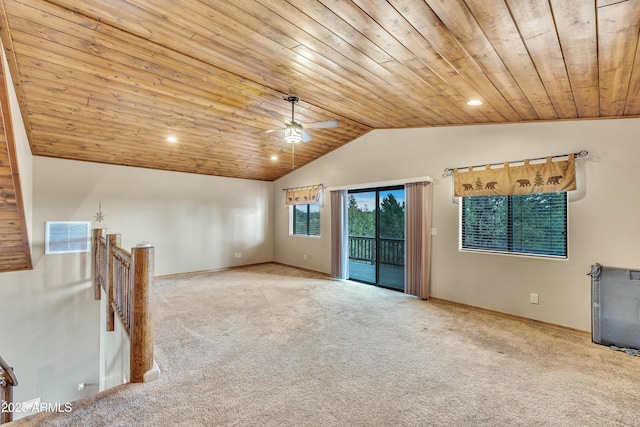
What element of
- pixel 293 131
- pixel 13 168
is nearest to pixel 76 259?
pixel 13 168

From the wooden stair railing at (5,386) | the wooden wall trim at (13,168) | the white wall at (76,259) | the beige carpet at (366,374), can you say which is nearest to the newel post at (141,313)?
the beige carpet at (366,374)

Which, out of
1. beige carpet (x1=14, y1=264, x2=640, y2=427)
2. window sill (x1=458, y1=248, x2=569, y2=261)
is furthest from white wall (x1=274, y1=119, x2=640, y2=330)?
beige carpet (x1=14, y1=264, x2=640, y2=427)

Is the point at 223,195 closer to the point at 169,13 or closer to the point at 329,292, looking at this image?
the point at 329,292

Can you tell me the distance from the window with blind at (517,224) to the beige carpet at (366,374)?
0.97 meters

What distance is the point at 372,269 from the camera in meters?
5.84

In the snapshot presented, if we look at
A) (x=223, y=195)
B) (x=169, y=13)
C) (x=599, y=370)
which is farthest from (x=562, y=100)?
(x=223, y=195)

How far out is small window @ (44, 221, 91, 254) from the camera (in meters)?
4.98

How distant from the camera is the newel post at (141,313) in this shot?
2365mm

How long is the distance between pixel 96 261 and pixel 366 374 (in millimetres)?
5065

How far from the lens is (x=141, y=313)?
2.37 m

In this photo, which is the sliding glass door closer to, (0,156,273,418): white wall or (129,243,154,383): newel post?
(0,156,273,418): white wall

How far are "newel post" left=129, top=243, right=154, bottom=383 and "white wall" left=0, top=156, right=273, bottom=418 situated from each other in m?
3.94

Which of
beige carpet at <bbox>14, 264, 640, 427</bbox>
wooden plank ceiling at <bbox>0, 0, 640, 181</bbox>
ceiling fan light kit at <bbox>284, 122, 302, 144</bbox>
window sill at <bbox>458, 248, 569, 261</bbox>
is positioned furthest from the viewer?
window sill at <bbox>458, 248, 569, 261</bbox>

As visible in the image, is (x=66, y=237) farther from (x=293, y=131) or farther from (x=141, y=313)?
(x=293, y=131)
